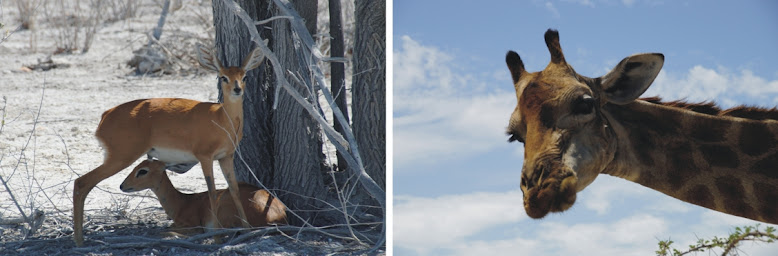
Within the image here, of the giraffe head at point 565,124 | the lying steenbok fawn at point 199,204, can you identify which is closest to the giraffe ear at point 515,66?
the giraffe head at point 565,124

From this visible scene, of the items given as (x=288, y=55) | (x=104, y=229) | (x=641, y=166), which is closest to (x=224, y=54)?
(x=288, y=55)

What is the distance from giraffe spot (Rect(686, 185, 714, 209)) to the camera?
3.13 metres

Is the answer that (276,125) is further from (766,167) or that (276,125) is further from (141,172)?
(766,167)

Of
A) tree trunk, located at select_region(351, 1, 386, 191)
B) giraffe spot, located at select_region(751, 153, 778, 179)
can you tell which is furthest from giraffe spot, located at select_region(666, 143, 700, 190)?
tree trunk, located at select_region(351, 1, 386, 191)

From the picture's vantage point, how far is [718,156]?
312 cm

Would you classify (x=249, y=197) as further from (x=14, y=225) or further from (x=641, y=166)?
(x=641, y=166)

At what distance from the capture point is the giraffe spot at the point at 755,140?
311 centimetres

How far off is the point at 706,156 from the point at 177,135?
10.4ft

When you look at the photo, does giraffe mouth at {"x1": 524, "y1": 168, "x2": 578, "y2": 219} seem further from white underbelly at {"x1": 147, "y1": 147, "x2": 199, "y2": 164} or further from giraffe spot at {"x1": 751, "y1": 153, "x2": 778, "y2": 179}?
white underbelly at {"x1": 147, "y1": 147, "x2": 199, "y2": 164}

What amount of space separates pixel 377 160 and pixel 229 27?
1342 millimetres

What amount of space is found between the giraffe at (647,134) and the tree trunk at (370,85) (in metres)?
2.31

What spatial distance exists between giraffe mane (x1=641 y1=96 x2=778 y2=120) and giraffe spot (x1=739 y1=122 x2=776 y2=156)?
6 cm

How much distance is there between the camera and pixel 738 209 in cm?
314

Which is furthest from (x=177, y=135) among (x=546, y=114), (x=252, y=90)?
(x=546, y=114)
